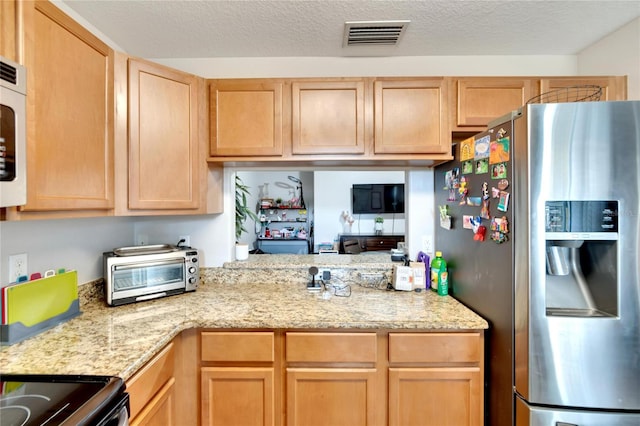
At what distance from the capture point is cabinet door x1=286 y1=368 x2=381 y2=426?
4.60 feet

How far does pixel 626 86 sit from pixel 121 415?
9.06ft

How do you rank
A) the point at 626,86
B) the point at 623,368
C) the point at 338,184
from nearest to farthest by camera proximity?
the point at 623,368 < the point at 626,86 < the point at 338,184

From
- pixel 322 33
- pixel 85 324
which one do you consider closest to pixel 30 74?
pixel 85 324

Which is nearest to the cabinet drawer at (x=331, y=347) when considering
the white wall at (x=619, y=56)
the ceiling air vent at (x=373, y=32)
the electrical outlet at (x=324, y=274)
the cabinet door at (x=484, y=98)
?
the electrical outlet at (x=324, y=274)

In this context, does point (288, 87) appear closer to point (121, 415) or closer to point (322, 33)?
point (322, 33)

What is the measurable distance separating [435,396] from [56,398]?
4.76 feet

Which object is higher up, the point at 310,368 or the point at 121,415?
the point at 121,415

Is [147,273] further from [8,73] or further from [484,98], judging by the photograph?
[484,98]

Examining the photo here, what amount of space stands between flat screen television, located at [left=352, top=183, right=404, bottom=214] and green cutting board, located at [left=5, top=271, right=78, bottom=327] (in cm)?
408

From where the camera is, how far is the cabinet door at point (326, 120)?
1696mm

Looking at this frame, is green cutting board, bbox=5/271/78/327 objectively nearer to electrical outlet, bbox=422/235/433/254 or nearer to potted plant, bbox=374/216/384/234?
electrical outlet, bbox=422/235/433/254

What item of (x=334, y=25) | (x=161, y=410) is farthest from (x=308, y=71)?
(x=161, y=410)

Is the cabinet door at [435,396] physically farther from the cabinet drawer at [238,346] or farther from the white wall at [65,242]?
the white wall at [65,242]

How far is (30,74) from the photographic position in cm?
101
